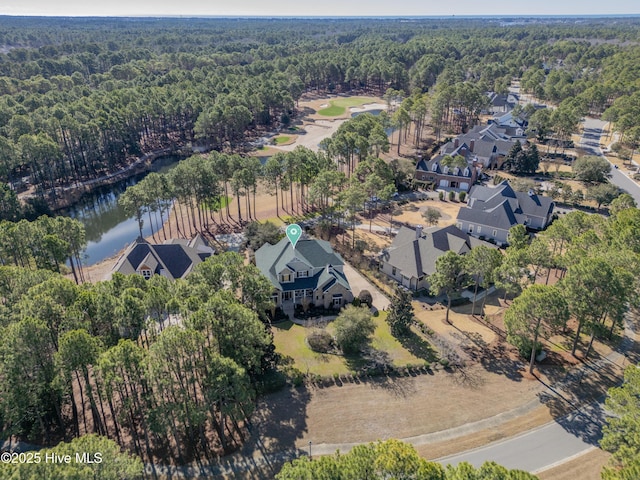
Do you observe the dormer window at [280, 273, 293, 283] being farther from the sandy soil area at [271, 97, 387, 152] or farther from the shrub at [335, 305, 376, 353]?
the sandy soil area at [271, 97, 387, 152]

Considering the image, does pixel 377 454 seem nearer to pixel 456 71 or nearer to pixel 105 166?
pixel 105 166

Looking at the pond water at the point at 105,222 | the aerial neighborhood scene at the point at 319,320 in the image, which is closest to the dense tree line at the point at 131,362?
the aerial neighborhood scene at the point at 319,320

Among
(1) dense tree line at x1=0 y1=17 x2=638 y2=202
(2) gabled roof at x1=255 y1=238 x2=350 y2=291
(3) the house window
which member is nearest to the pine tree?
(2) gabled roof at x1=255 y1=238 x2=350 y2=291

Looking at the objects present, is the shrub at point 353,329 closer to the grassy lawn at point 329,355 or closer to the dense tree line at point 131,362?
the grassy lawn at point 329,355

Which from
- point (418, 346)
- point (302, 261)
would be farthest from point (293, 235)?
point (418, 346)

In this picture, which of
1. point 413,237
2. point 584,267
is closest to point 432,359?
point 584,267

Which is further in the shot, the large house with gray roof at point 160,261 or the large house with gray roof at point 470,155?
the large house with gray roof at point 470,155
